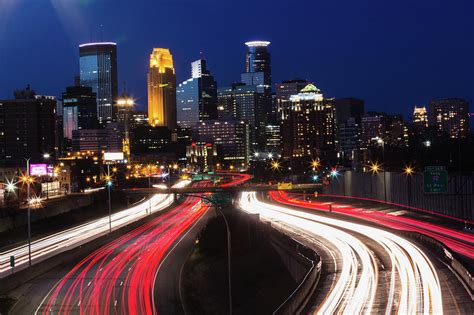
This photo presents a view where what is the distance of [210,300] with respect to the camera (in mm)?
50438

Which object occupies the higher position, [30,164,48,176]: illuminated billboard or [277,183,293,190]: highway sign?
[30,164,48,176]: illuminated billboard

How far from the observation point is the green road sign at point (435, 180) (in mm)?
58344

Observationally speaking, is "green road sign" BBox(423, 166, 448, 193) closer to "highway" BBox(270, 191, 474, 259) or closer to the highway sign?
"highway" BBox(270, 191, 474, 259)

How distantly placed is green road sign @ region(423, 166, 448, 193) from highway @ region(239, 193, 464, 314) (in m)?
5.17

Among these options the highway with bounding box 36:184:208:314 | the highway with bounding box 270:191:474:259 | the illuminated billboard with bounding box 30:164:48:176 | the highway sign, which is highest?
the illuminated billboard with bounding box 30:164:48:176

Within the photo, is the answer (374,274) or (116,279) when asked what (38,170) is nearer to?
(116,279)

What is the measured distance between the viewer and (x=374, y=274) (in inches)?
1658

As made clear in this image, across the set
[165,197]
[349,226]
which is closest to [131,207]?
[165,197]

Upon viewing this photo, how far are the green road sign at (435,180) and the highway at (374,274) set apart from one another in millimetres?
5174

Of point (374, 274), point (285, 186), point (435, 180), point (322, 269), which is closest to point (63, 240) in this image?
point (322, 269)

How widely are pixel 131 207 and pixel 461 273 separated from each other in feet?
286

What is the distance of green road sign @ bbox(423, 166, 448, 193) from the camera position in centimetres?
5834

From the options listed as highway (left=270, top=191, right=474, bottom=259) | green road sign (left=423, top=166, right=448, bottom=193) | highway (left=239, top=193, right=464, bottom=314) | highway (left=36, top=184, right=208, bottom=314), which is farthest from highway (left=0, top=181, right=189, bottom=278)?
green road sign (left=423, top=166, right=448, bottom=193)

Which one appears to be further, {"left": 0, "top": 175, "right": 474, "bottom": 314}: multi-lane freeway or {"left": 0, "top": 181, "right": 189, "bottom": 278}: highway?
{"left": 0, "top": 181, "right": 189, "bottom": 278}: highway
